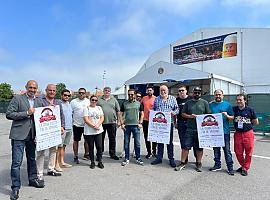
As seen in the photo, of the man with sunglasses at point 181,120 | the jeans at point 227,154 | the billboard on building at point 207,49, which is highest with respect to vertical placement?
the billboard on building at point 207,49

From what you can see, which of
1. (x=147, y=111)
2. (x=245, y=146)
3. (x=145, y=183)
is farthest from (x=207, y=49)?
(x=145, y=183)

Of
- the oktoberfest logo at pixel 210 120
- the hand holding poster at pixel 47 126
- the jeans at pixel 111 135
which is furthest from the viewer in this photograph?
the jeans at pixel 111 135

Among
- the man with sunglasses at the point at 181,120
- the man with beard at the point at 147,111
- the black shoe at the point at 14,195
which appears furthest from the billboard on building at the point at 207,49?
the black shoe at the point at 14,195

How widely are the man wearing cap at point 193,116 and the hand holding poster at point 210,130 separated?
0.38 feet

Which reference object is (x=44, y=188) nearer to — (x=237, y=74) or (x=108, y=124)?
(x=108, y=124)

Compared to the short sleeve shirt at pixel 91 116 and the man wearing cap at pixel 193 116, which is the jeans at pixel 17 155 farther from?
the man wearing cap at pixel 193 116

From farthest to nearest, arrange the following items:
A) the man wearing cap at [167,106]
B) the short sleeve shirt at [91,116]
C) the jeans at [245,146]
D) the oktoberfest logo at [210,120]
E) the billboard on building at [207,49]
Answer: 1. the billboard on building at [207,49]
2. the man wearing cap at [167,106]
3. the short sleeve shirt at [91,116]
4. the oktoberfest logo at [210,120]
5. the jeans at [245,146]

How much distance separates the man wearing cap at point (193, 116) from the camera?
5824 millimetres

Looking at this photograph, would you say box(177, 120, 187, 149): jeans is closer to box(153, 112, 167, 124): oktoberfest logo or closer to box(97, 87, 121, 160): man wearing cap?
box(153, 112, 167, 124): oktoberfest logo

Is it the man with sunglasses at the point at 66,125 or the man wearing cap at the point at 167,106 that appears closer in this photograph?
the man with sunglasses at the point at 66,125

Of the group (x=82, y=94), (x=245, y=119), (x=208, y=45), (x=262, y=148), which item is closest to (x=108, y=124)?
(x=82, y=94)

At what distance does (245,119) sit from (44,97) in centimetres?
424

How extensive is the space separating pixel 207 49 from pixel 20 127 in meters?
27.3

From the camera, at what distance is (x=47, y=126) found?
4828 mm
